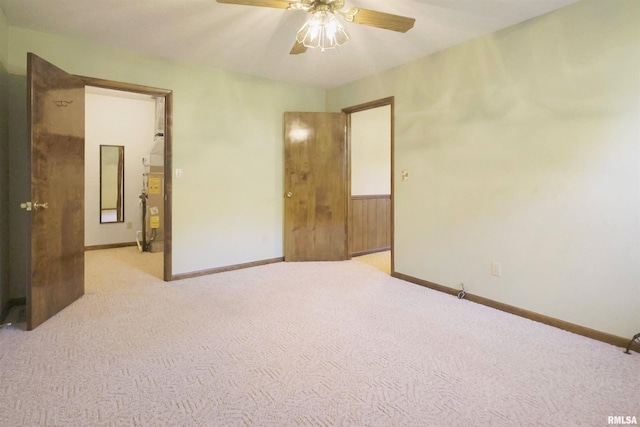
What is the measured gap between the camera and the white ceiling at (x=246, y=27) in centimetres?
242

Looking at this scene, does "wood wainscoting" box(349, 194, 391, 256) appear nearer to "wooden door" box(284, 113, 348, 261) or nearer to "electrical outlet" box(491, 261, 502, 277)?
"wooden door" box(284, 113, 348, 261)

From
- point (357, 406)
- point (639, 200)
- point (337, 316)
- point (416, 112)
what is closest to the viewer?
point (357, 406)

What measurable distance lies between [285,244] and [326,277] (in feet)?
3.06

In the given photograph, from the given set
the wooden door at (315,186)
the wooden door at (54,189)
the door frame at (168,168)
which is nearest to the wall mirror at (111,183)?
the door frame at (168,168)

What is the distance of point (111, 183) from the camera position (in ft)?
18.7

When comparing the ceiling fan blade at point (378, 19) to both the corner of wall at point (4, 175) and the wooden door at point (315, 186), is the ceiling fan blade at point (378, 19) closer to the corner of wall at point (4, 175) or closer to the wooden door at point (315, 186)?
the wooden door at point (315, 186)

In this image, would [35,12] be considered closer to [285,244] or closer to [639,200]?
[285,244]

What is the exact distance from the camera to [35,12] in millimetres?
2547

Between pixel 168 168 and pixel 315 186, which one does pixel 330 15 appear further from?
pixel 315 186

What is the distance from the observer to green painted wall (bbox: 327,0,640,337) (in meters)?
2.19

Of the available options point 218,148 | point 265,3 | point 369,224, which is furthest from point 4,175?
point 369,224

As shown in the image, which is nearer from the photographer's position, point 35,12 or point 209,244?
point 35,12

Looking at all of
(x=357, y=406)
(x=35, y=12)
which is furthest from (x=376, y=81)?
(x=357, y=406)

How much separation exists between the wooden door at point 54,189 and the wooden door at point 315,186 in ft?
7.45
